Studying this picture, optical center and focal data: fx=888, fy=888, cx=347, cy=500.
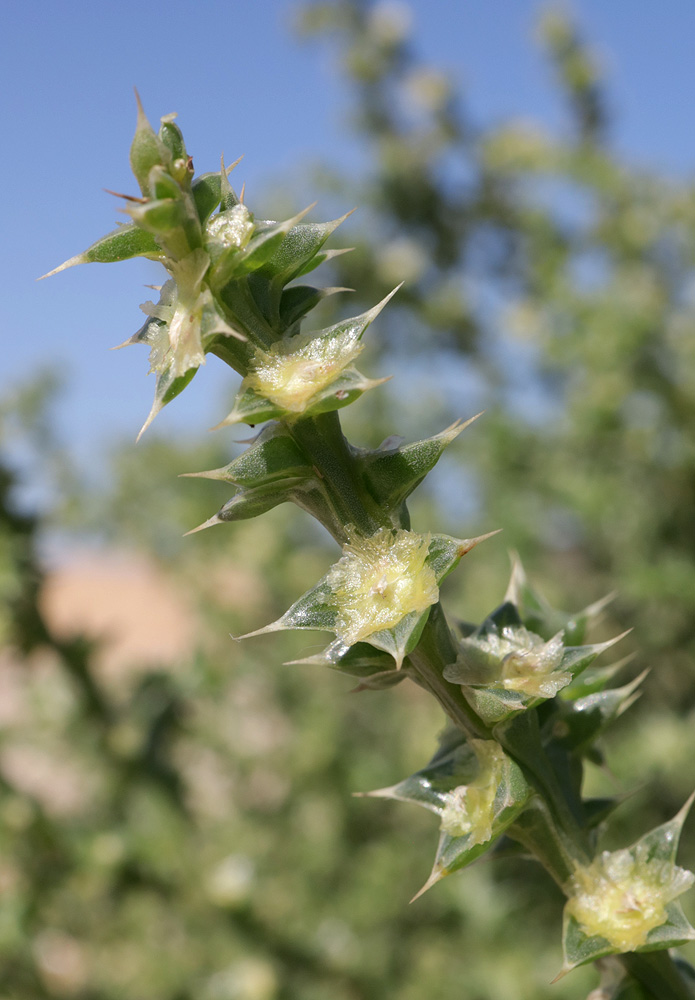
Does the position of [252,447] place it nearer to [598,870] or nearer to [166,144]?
[166,144]

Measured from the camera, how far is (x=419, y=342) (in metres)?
3.85

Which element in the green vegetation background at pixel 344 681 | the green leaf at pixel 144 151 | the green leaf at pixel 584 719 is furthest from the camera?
the green vegetation background at pixel 344 681

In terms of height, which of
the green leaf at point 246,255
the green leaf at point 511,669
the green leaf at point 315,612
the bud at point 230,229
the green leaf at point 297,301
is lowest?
the green leaf at point 511,669

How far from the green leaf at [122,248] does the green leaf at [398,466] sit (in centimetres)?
19

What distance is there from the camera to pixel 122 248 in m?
0.56

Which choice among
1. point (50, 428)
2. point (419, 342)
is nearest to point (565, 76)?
point (419, 342)

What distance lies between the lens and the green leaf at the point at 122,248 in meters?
0.55

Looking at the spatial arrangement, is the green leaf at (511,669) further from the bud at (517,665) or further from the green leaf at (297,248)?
the green leaf at (297,248)

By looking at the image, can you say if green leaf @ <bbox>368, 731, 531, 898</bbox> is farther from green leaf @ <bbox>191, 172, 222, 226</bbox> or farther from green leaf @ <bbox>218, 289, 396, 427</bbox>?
green leaf @ <bbox>191, 172, 222, 226</bbox>

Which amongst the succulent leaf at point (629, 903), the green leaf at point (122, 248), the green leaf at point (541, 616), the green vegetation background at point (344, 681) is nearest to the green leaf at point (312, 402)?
the green leaf at point (122, 248)

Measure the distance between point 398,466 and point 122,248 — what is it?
22 cm

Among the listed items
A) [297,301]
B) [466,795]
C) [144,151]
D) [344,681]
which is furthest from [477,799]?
[344,681]

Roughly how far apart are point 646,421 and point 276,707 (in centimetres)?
159

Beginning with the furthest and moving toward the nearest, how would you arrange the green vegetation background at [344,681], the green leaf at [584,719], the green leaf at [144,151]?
the green vegetation background at [344,681], the green leaf at [584,719], the green leaf at [144,151]
